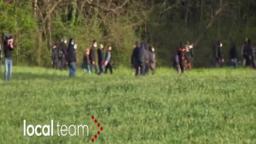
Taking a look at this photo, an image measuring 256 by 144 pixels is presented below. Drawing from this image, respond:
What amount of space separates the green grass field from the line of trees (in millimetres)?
29390

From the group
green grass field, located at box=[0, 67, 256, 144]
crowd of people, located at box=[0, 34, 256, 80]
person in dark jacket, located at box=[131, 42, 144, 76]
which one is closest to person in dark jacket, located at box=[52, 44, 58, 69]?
crowd of people, located at box=[0, 34, 256, 80]

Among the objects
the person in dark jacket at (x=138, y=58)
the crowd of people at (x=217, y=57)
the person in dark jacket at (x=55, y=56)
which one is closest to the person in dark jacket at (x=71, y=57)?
the person in dark jacket at (x=138, y=58)

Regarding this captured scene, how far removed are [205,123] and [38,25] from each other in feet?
129

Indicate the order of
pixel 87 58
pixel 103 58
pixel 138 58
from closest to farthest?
pixel 138 58, pixel 103 58, pixel 87 58

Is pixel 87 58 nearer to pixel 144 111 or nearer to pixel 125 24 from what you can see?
pixel 125 24

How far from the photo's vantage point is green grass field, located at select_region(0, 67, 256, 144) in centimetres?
1378

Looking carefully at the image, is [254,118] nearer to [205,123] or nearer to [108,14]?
[205,123]

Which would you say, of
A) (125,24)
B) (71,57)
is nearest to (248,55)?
(125,24)

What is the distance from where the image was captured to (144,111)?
677 inches

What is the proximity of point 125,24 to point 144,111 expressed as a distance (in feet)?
135

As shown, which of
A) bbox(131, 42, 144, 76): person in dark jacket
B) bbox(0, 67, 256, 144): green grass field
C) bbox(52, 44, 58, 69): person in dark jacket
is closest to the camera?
bbox(0, 67, 256, 144): green grass field

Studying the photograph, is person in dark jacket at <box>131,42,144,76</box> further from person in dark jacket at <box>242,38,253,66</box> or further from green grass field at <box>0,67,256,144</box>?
person in dark jacket at <box>242,38,253,66</box>

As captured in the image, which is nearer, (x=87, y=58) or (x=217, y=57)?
(x=87, y=58)

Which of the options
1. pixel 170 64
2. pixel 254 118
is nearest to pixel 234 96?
pixel 254 118
